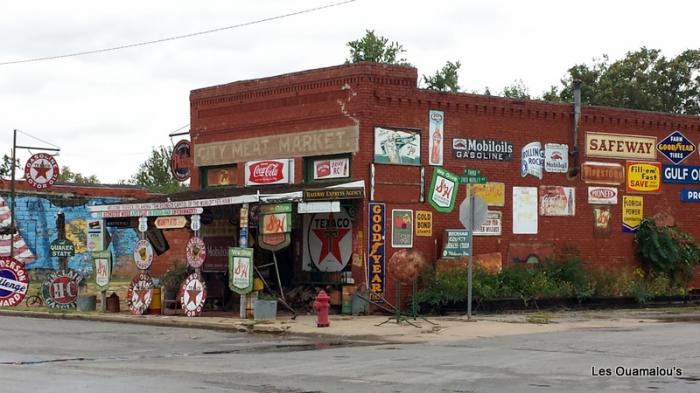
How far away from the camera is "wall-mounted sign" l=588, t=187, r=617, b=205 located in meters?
31.3

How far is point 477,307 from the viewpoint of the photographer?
2711 cm

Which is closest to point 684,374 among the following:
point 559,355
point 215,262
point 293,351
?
point 559,355

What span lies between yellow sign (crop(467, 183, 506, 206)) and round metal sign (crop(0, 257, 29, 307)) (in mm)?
13079

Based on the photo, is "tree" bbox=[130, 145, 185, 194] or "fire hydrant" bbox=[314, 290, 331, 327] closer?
"fire hydrant" bbox=[314, 290, 331, 327]

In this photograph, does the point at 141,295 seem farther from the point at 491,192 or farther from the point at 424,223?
the point at 491,192

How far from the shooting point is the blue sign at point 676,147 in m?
32.8

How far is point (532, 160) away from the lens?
1187 inches

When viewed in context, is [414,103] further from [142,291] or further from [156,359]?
[156,359]

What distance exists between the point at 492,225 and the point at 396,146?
3.87 metres

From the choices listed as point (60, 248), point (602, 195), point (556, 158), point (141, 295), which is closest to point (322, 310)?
point (141, 295)

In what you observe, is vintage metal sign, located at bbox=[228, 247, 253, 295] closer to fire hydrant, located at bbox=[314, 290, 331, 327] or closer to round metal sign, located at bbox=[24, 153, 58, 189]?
fire hydrant, located at bbox=[314, 290, 331, 327]

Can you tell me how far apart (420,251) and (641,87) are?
124 feet

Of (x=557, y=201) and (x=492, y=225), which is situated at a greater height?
(x=557, y=201)

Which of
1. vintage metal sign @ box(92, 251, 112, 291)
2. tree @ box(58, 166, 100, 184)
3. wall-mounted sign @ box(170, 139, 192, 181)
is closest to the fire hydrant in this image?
vintage metal sign @ box(92, 251, 112, 291)
